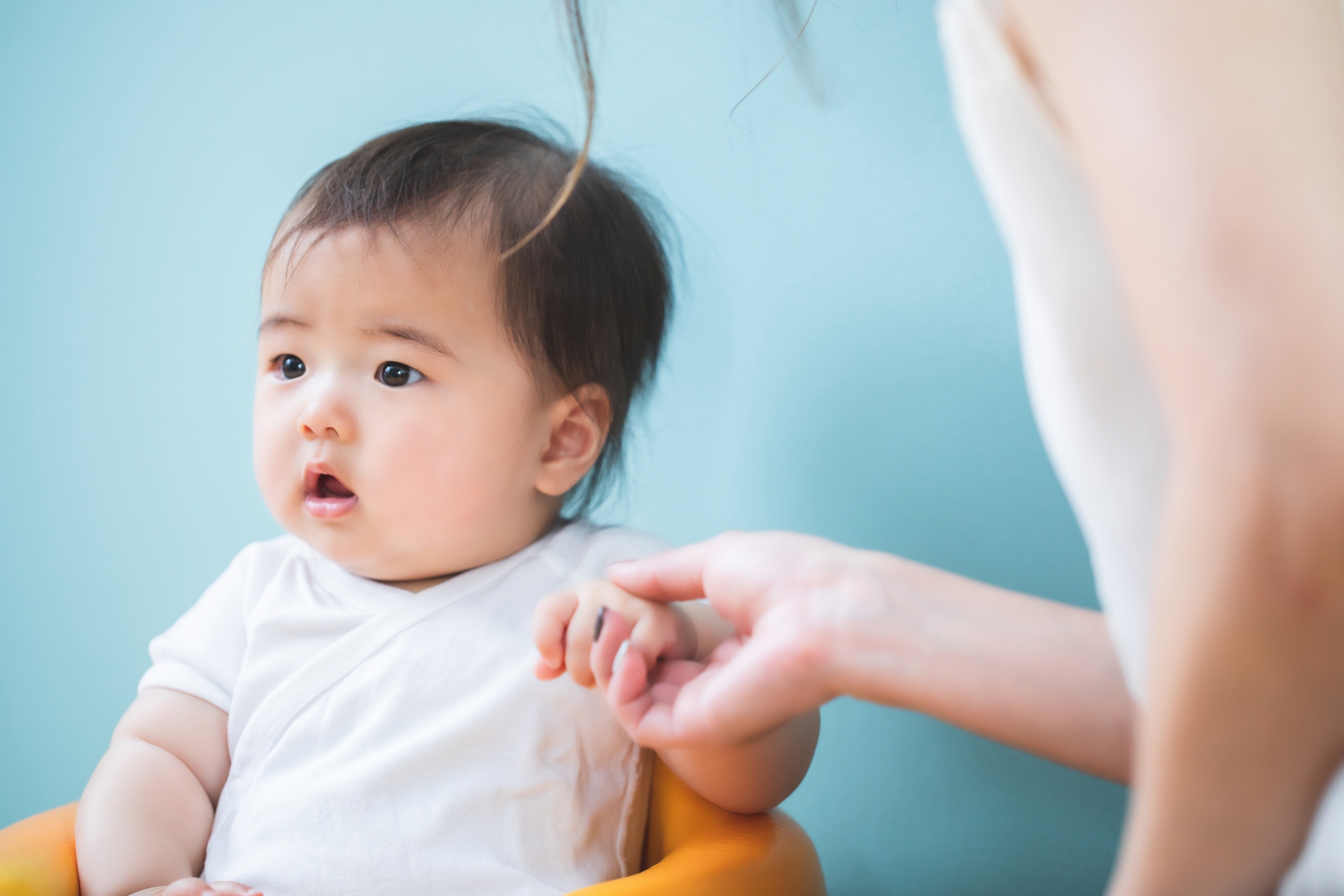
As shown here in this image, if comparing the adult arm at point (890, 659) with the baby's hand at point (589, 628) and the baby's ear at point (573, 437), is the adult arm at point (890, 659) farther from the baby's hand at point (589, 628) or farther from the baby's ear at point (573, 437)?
the baby's ear at point (573, 437)

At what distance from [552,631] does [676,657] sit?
9 centimetres

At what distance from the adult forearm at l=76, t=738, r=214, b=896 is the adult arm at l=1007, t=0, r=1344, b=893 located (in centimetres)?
70

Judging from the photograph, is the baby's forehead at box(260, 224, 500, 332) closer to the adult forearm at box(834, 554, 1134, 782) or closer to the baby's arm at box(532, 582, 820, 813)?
the baby's arm at box(532, 582, 820, 813)

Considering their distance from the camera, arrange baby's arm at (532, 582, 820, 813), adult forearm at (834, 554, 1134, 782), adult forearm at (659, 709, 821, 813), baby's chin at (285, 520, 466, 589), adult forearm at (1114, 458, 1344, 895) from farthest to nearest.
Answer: baby's chin at (285, 520, 466, 589)
adult forearm at (659, 709, 821, 813)
baby's arm at (532, 582, 820, 813)
adult forearm at (834, 554, 1134, 782)
adult forearm at (1114, 458, 1344, 895)

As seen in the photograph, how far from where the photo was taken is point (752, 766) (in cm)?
68

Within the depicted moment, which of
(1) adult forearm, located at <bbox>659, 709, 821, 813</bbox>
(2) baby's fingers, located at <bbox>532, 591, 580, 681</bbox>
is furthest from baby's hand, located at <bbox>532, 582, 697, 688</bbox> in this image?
(1) adult forearm, located at <bbox>659, 709, 821, 813</bbox>

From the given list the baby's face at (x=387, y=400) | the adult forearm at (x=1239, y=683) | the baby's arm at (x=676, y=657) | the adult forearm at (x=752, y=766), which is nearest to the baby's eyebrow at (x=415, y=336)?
the baby's face at (x=387, y=400)

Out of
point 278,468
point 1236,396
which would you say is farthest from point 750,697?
point 278,468

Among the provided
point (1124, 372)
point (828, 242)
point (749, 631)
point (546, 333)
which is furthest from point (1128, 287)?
point (828, 242)

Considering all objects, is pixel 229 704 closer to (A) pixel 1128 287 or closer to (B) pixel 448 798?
(B) pixel 448 798

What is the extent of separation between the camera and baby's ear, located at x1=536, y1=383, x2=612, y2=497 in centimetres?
85

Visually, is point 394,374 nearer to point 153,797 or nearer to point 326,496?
point 326,496

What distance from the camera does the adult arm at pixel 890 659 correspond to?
410 millimetres

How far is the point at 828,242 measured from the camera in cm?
98
